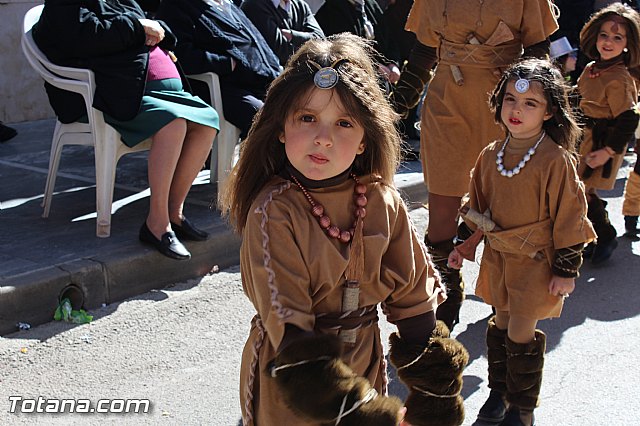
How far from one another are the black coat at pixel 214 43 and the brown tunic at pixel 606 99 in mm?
2166

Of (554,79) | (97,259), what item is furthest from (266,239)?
(97,259)

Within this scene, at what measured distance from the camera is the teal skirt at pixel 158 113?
17.0 feet

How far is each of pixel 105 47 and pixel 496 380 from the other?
9.46 ft

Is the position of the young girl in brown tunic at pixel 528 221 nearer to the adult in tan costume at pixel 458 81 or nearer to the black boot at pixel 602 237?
the adult in tan costume at pixel 458 81

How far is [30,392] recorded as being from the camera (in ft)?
12.6

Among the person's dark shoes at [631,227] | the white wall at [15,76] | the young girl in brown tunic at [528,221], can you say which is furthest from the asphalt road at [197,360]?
the white wall at [15,76]

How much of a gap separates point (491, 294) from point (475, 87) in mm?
1109

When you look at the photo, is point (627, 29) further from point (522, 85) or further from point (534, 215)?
point (534, 215)

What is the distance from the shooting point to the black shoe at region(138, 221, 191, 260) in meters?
5.08

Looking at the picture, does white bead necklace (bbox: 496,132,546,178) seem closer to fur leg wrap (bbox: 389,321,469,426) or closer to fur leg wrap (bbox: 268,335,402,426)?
fur leg wrap (bbox: 389,321,469,426)

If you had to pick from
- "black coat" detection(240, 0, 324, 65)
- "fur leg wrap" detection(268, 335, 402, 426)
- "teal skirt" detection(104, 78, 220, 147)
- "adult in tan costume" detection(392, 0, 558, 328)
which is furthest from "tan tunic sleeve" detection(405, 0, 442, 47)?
"fur leg wrap" detection(268, 335, 402, 426)

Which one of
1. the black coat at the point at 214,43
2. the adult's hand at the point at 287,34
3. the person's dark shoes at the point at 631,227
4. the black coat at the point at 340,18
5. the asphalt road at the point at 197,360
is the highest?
the black coat at the point at 214,43

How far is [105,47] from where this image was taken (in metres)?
5.14

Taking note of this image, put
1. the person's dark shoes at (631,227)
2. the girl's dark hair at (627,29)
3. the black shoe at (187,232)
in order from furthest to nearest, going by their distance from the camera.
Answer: the person's dark shoes at (631,227) < the girl's dark hair at (627,29) < the black shoe at (187,232)
